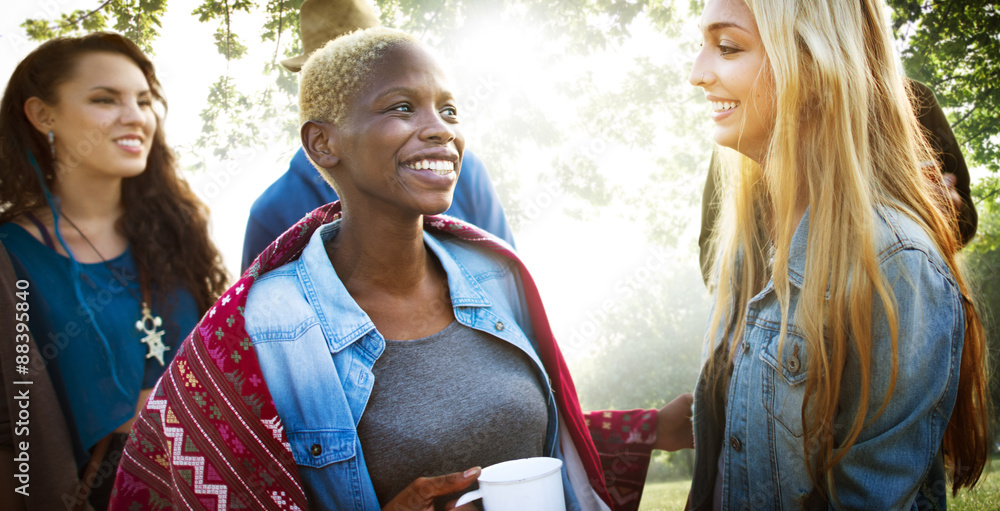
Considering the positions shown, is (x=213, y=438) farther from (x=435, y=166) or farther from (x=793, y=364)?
(x=793, y=364)

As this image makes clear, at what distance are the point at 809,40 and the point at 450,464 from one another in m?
1.65

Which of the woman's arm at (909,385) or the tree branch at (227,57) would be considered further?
the tree branch at (227,57)

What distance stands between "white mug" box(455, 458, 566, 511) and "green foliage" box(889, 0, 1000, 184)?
13.4 ft

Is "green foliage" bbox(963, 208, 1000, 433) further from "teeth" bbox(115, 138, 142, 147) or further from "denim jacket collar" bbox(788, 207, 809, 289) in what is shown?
"teeth" bbox(115, 138, 142, 147)

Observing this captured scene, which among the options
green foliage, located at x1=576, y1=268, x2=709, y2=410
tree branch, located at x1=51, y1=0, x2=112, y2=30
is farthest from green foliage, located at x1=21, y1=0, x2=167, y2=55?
Result: green foliage, located at x1=576, y1=268, x2=709, y2=410

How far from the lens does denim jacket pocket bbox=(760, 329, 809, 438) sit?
166cm

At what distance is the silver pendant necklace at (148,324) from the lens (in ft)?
8.46

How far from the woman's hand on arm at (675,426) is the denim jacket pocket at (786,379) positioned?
0.63 metres

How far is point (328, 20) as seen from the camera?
275cm

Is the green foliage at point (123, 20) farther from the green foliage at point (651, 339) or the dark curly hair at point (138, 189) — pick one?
the green foliage at point (651, 339)

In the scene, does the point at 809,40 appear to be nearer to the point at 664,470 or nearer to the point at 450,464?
the point at 450,464

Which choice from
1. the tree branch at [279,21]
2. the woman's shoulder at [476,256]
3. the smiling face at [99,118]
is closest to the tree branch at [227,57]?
the tree branch at [279,21]

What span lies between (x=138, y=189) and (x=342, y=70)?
1701 mm

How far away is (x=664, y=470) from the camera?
2844cm
